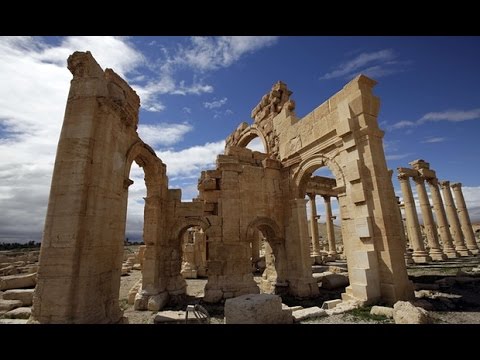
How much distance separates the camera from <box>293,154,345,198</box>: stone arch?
8.72 meters

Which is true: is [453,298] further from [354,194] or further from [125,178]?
[125,178]

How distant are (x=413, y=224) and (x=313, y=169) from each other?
40.5ft

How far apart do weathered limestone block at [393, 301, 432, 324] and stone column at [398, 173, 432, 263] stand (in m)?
15.1

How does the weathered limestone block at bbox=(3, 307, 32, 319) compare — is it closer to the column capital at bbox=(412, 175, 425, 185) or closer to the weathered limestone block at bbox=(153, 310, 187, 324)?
the weathered limestone block at bbox=(153, 310, 187, 324)

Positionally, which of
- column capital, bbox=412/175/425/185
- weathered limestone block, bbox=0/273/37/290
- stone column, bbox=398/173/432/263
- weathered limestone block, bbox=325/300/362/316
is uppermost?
column capital, bbox=412/175/425/185

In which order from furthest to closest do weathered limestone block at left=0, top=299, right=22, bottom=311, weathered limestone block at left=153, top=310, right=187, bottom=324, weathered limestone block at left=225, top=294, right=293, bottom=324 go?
weathered limestone block at left=0, top=299, right=22, bottom=311
weathered limestone block at left=153, top=310, right=187, bottom=324
weathered limestone block at left=225, top=294, right=293, bottom=324

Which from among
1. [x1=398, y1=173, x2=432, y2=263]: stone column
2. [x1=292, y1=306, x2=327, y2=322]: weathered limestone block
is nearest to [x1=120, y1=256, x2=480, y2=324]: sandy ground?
[x1=292, y1=306, x2=327, y2=322]: weathered limestone block

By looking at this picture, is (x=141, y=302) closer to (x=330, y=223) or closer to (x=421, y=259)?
(x=421, y=259)

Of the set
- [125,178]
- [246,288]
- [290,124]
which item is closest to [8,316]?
[125,178]

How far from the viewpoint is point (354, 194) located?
796cm

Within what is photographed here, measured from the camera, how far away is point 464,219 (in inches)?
893

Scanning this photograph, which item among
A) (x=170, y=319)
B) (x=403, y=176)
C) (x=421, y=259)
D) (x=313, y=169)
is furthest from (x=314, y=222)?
(x=170, y=319)

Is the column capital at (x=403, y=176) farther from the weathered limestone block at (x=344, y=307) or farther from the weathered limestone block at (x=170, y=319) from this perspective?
the weathered limestone block at (x=170, y=319)
